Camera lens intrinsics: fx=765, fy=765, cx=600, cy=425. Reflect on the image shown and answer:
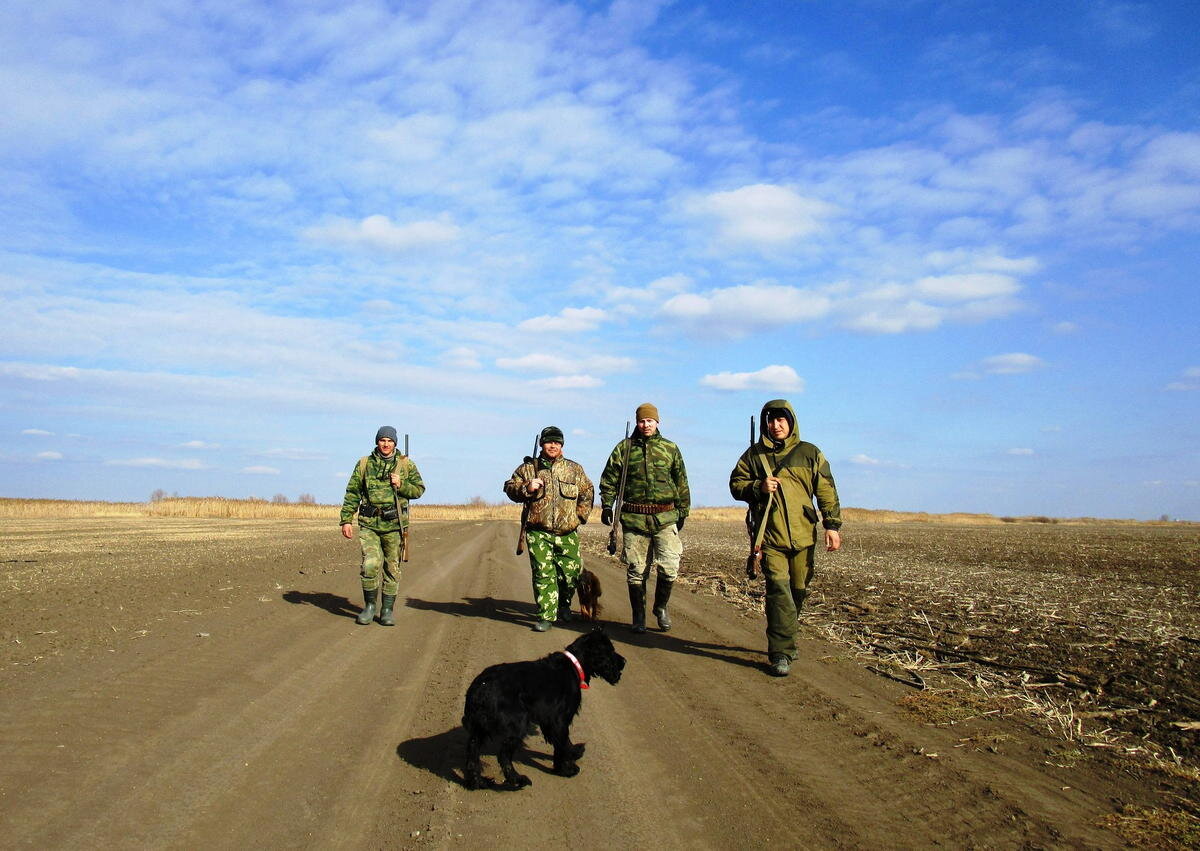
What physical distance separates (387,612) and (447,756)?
5057mm

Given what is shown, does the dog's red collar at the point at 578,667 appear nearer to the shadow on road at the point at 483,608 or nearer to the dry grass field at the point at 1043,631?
the dry grass field at the point at 1043,631

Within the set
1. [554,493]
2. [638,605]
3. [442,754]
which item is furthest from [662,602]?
[442,754]

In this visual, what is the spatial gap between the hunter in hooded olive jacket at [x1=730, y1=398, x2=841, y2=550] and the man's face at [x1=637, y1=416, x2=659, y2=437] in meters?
1.77

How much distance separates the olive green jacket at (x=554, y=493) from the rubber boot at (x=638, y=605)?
112cm

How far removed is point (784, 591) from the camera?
7.02 m

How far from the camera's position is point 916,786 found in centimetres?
426

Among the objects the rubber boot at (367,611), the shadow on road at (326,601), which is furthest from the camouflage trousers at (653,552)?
the shadow on road at (326,601)

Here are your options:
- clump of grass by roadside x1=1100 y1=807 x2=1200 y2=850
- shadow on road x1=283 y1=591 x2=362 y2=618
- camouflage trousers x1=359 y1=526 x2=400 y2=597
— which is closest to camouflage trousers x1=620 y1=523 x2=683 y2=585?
camouflage trousers x1=359 y1=526 x2=400 y2=597

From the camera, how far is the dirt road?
3707 millimetres

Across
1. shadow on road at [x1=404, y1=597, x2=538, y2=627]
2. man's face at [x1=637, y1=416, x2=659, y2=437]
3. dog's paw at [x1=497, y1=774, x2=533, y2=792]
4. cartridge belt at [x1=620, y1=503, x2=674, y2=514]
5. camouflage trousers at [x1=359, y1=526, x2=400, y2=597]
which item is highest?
man's face at [x1=637, y1=416, x2=659, y2=437]

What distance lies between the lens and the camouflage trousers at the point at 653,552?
353 inches

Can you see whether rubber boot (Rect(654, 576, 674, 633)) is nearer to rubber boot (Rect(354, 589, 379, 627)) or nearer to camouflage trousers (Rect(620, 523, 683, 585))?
camouflage trousers (Rect(620, 523, 683, 585))

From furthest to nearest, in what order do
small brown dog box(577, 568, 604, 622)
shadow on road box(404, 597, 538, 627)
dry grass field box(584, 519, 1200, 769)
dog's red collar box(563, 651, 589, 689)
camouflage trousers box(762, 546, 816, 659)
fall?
shadow on road box(404, 597, 538, 627) < small brown dog box(577, 568, 604, 622) < camouflage trousers box(762, 546, 816, 659) < dry grass field box(584, 519, 1200, 769) < dog's red collar box(563, 651, 589, 689)

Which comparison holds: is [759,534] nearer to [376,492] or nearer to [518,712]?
[518,712]
